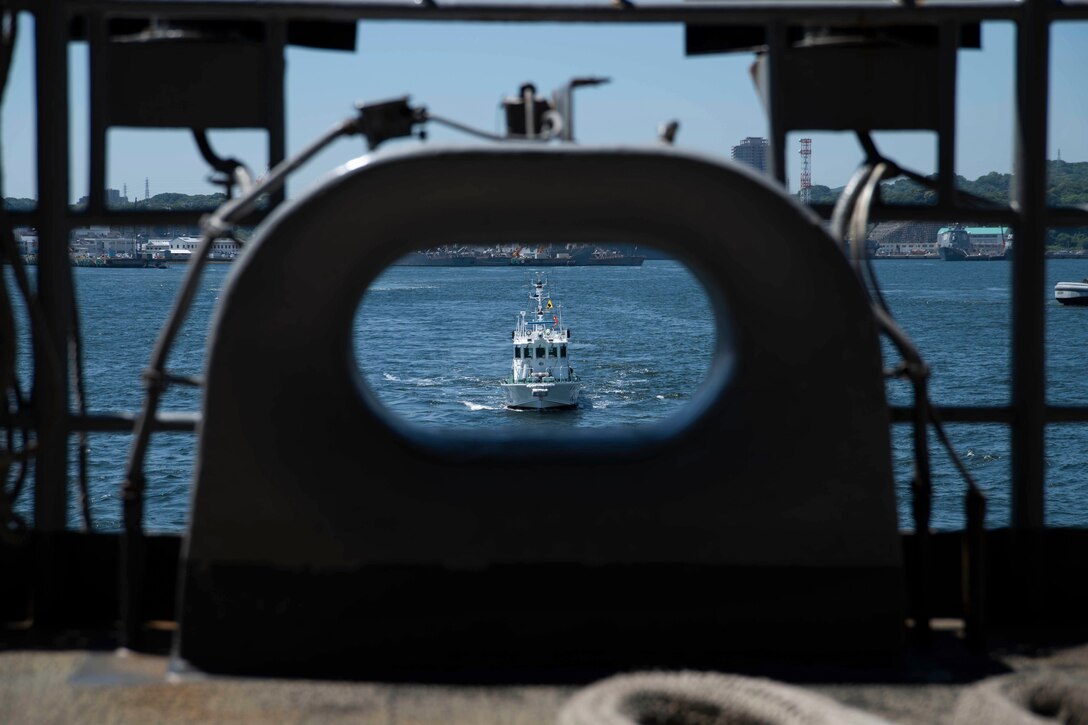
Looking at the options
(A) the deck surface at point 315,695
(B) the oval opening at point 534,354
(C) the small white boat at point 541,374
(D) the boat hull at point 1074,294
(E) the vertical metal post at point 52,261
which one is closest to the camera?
(A) the deck surface at point 315,695

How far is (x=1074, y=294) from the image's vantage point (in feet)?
311

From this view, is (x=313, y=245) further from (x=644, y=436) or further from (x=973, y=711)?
(x=973, y=711)

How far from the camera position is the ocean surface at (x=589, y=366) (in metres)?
43.5

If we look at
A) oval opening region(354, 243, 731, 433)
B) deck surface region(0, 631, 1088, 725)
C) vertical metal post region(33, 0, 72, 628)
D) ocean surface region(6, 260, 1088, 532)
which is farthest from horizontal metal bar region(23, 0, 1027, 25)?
deck surface region(0, 631, 1088, 725)

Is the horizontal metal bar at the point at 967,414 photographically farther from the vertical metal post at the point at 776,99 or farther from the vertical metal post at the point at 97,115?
the vertical metal post at the point at 97,115

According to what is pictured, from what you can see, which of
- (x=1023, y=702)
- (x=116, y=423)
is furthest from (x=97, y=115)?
(x=1023, y=702)

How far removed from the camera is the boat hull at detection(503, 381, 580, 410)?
2398 inches

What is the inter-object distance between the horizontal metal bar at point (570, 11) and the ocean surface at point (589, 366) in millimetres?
1482

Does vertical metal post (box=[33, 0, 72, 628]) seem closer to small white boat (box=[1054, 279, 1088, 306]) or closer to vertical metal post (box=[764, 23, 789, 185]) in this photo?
vertical metal post (box=[764, 23, 789, 185])

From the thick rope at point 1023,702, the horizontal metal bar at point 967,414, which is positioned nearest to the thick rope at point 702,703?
the thick rope at point 1023,702

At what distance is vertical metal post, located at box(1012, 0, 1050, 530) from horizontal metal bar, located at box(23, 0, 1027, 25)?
218 mm

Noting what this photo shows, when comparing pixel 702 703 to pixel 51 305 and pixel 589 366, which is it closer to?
pixel 51 305

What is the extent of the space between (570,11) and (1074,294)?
322ft

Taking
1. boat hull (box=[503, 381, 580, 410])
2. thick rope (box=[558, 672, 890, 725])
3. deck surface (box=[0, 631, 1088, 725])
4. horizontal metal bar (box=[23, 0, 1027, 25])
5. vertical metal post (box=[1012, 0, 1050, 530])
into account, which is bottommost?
boat hull (box=[503, 381, 580, 410])
